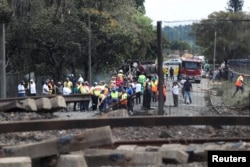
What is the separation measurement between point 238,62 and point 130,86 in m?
5.61

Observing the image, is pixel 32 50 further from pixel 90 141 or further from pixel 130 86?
pixel 90 141

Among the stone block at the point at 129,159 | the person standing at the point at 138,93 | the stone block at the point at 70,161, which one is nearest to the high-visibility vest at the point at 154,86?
the person standing at the point at 138,93

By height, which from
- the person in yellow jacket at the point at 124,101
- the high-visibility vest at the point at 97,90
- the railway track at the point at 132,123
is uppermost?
the railway track at the point at 132,123

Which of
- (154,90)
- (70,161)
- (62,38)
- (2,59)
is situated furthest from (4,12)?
(70,161)

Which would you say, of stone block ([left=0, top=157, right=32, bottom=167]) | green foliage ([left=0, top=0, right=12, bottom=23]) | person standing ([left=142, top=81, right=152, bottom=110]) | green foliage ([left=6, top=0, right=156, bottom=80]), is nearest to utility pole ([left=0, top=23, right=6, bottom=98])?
person standing ([left=142, top=81, right=152, bottom=110])

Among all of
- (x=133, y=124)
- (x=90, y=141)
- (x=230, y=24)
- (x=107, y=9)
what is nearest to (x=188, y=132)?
(x=133, y=124)

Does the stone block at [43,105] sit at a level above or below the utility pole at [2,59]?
below

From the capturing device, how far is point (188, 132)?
12.1 m

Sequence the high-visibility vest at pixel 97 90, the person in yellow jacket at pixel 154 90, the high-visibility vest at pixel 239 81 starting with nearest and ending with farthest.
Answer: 1. the high-visibility vest at pixel 239 81
2. the person in yellow jacket at pixel 154 90
3. the high-visibility vest at pixel 97 90

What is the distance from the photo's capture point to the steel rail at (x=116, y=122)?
957 centimetres

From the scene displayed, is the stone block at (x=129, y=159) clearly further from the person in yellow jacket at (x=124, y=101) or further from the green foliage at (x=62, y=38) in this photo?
the green foliage at (x=62, y=38)

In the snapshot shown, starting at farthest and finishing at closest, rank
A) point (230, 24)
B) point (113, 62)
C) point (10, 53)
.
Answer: point (113, 62)
point (10, 53)
point (230, 24)

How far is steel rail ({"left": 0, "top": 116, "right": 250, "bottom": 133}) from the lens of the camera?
31.4ft

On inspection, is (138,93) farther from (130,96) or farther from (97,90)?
(130,96)
